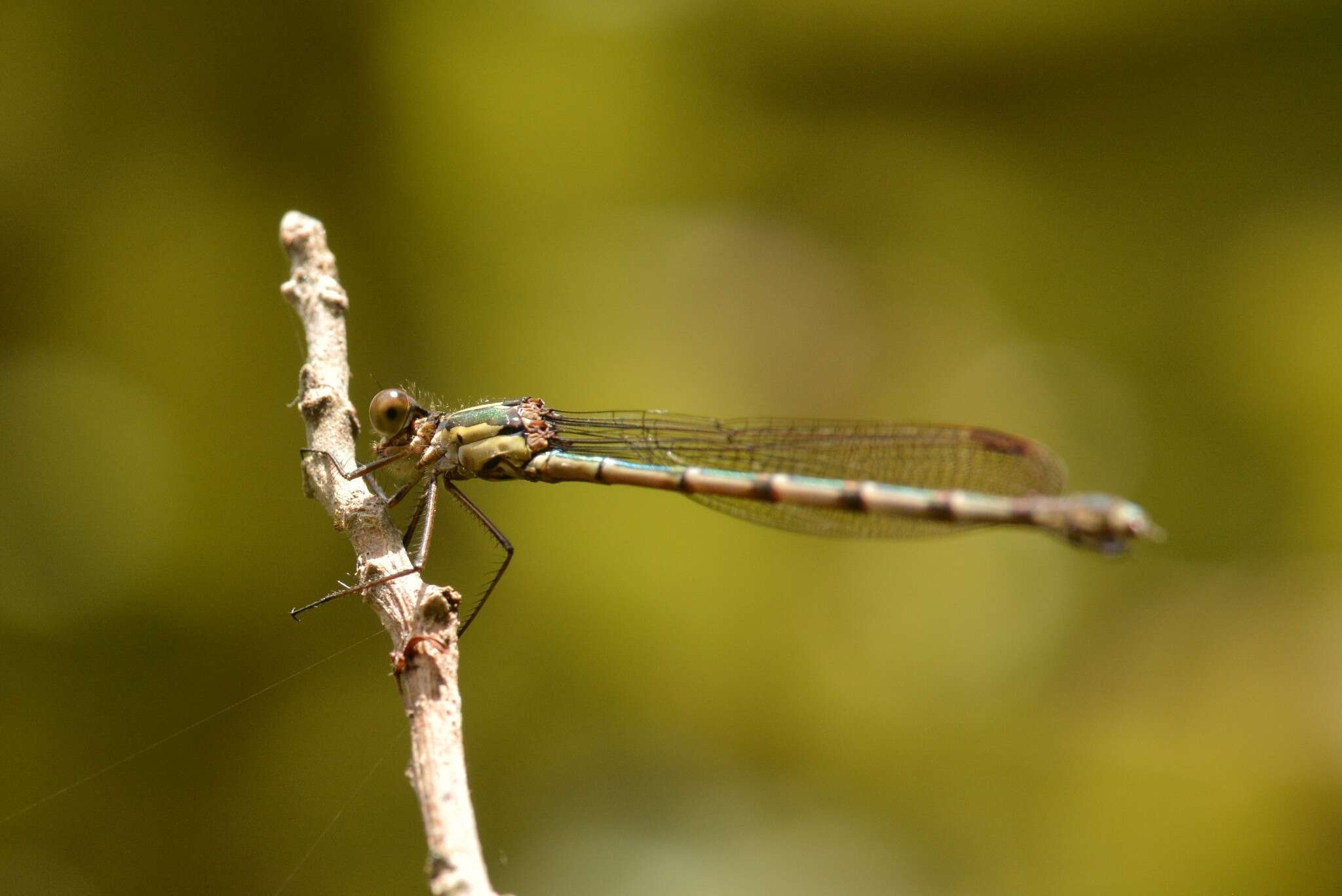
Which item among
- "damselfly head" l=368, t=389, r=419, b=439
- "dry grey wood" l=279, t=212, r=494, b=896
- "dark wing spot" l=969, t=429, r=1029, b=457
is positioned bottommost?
"dry grey wood" l=279, t=212, r=494, b=896

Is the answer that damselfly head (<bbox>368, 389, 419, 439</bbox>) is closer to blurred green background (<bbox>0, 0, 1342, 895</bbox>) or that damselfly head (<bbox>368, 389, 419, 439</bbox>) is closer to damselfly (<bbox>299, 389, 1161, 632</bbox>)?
damselfly (<bbox>299, 389, 1161, 632</bbox>)

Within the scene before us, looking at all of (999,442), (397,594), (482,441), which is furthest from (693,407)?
(397,594)

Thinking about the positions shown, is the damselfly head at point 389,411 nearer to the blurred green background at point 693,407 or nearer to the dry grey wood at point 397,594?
the dry grey wood at point 397,594

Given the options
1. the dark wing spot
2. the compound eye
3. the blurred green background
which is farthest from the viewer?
the blurred green background

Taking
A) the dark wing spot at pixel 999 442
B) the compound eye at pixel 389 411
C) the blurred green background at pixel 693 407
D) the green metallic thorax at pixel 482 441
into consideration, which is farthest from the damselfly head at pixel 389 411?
the dark wing spot at pixel 999 442

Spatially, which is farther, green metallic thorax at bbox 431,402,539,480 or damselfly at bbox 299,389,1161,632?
green metallic thorax at bbox 431,402,539,480

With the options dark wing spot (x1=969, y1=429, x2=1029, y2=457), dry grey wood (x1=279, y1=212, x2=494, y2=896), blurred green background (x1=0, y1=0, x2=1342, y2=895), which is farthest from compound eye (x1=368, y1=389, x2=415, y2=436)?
dark wing spot (x1=969, y1=429, x2=1029, y2=457)

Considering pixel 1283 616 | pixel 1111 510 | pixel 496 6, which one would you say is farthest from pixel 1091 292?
pixel 496 6

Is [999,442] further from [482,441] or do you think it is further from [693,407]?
[482,441]

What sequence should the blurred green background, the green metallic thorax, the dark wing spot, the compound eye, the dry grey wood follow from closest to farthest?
the dry grey wood → the dark wing spot → the compound eye → the green metallic thorax → the blurred green background
